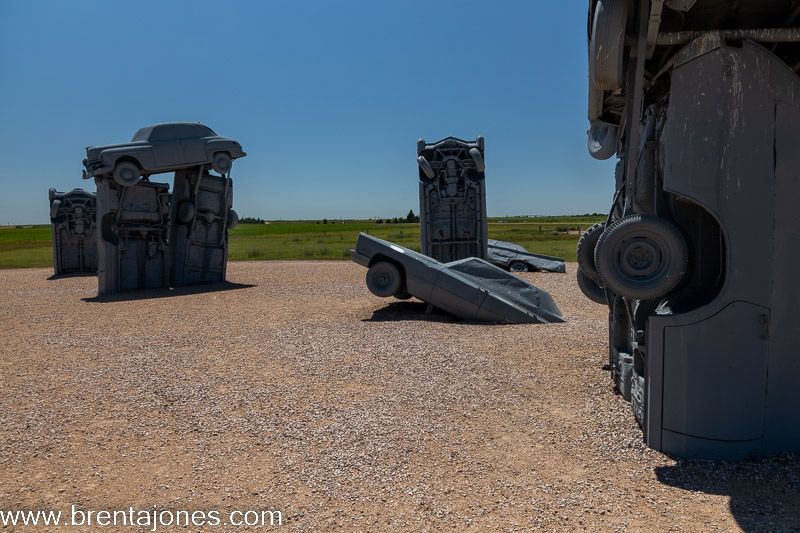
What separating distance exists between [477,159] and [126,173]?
959cm

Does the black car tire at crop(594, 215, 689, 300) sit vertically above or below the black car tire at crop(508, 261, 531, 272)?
above

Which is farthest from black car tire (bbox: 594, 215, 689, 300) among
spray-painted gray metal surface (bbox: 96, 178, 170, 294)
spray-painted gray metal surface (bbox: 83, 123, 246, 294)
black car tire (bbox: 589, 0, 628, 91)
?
spray-painted gray metal surface (bbox: 96, 178, 170, 294)

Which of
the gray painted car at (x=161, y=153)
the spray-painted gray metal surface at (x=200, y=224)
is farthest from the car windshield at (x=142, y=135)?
the spray-painted gray metal surface at (x=200, y=224)

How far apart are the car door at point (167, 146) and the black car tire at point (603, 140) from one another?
39.7ft

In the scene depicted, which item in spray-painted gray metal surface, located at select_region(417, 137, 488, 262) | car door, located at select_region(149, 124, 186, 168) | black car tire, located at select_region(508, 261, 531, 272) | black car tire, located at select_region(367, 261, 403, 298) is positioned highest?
car door, located at select_region(149, 124, 186, 168)

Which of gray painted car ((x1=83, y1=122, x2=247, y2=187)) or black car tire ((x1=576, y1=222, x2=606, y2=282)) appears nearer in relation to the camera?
black car tire ((x1=576, y1=222, x2=606, y2=282))

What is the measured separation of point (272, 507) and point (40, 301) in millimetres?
13591

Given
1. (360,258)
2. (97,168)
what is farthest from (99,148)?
(360,258)

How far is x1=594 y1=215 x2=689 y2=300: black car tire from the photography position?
4785 millimetres

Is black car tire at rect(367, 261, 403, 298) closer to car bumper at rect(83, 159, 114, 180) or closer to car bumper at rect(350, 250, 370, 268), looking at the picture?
car bumper at rect(350, 250, 370, 268)

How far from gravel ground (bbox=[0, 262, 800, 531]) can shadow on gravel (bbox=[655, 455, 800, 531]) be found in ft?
0.05

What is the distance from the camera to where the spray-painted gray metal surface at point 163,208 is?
15859 millimetres

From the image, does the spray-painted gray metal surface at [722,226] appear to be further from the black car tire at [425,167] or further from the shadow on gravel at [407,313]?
the black car tire at [425,167]

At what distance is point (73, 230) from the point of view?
880 inches
